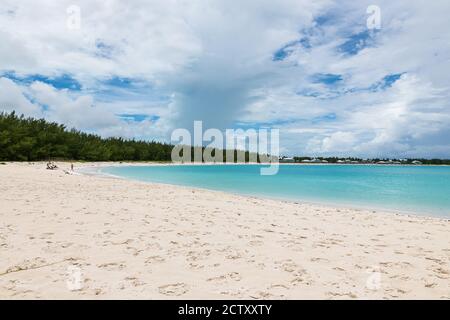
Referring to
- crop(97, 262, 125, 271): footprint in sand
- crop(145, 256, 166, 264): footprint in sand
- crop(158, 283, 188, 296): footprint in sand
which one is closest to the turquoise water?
crop(145, 256, 166, 264): footprint in sand

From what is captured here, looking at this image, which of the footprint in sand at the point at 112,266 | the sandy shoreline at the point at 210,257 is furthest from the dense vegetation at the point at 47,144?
the footprint in sand at the point at 112,266

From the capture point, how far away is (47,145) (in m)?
82.4

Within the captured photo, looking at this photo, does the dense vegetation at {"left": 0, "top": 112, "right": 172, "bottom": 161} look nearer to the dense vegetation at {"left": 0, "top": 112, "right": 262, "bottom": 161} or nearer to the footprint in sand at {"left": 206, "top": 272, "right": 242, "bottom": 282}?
the dense vegetation at {"left": 0, "top": 112, "right": 262, "bottom": 161}

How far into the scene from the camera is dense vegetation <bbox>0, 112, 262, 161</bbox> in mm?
71231

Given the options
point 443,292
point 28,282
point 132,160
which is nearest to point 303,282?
point 443,292

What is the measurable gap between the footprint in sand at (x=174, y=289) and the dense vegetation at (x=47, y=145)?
76914 mm

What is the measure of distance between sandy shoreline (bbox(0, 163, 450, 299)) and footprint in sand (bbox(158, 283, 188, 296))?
16 mm

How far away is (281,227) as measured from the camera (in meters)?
11.0

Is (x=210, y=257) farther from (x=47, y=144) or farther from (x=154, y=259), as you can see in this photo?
(x=47, y=144)

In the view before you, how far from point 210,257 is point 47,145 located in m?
88.2

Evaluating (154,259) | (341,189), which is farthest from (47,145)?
(154,259)

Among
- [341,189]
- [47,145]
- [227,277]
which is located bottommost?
[341,189]
